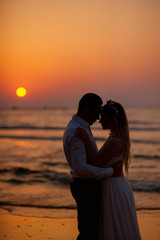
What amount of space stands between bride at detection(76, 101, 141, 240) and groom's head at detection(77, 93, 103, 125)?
0.19 metres

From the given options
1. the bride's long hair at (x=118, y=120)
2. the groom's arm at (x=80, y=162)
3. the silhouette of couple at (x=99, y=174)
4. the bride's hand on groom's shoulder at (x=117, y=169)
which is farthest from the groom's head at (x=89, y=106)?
the bride's hand on groom's shoulder at (x=117, y=169)

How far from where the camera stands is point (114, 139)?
3891 mm

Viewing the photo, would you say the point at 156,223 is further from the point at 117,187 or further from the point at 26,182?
the point at 26,182

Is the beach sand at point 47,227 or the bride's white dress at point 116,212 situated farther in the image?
the beach sand at point 47,227

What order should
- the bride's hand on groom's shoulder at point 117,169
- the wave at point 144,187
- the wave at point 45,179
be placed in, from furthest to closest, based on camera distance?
the wave at point 45,179 < the wave at point 144,187 < the bride's hand on groom's shoulder at point 117,169

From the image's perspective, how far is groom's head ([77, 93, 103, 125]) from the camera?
3.73 m

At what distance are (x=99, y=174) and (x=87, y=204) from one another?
0.39m

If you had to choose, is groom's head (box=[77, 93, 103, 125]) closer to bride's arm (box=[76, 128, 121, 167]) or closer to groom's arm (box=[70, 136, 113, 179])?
bride's arm (box=[76, 128, 121, 167])

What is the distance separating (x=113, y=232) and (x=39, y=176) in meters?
8.40

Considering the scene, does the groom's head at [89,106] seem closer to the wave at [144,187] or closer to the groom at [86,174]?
the groom at [86,174]

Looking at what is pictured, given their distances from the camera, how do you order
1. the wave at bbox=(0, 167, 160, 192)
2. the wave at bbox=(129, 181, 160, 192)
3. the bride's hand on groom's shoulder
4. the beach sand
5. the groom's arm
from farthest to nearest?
the wave at bbox=(0, 167, 160, 192) < the wave at bbox=(129, 181, 160, 192) < the beach sand < the bride's hand on groom's shoulder < the groom's arm

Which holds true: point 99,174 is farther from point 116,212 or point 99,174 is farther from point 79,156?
point 116,212

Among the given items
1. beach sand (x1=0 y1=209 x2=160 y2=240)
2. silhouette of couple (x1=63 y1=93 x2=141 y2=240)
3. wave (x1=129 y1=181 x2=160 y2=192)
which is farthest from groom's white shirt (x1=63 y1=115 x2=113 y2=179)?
wave (x1=129 y1=181 x2=160 y2=192)

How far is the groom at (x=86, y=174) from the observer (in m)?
3.62
